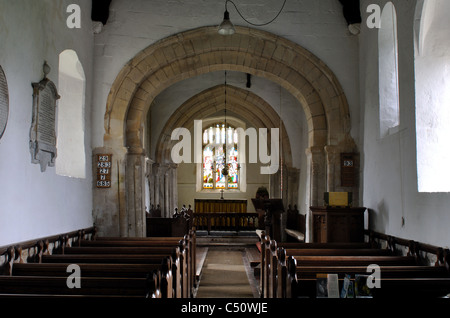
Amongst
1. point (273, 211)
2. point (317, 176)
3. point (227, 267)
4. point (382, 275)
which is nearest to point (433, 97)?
point (382, 275)

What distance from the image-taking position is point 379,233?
6156 mm

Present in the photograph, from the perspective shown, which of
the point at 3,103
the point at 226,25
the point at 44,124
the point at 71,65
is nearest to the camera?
the point at 3,103

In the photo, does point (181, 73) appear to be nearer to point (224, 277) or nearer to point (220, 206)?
point (224, 277)

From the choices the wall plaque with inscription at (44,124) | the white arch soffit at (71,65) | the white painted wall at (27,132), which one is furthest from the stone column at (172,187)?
the wall plaque with inscription at (44,124)

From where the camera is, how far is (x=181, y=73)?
8.20 m

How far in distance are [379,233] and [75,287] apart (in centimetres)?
439

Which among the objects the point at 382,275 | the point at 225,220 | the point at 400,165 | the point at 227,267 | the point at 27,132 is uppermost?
the point at 27,132

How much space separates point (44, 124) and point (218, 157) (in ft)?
40.9

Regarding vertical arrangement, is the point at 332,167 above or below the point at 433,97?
below

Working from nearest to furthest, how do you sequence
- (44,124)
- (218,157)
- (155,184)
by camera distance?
(44,124) → (155,184) → (218,157)

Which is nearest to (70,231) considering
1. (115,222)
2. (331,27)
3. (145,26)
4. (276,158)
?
(115,222)

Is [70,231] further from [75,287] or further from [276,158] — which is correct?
[276,158]

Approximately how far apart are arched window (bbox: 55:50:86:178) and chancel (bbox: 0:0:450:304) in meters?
0.02

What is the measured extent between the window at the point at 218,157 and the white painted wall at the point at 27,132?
1117 cm
